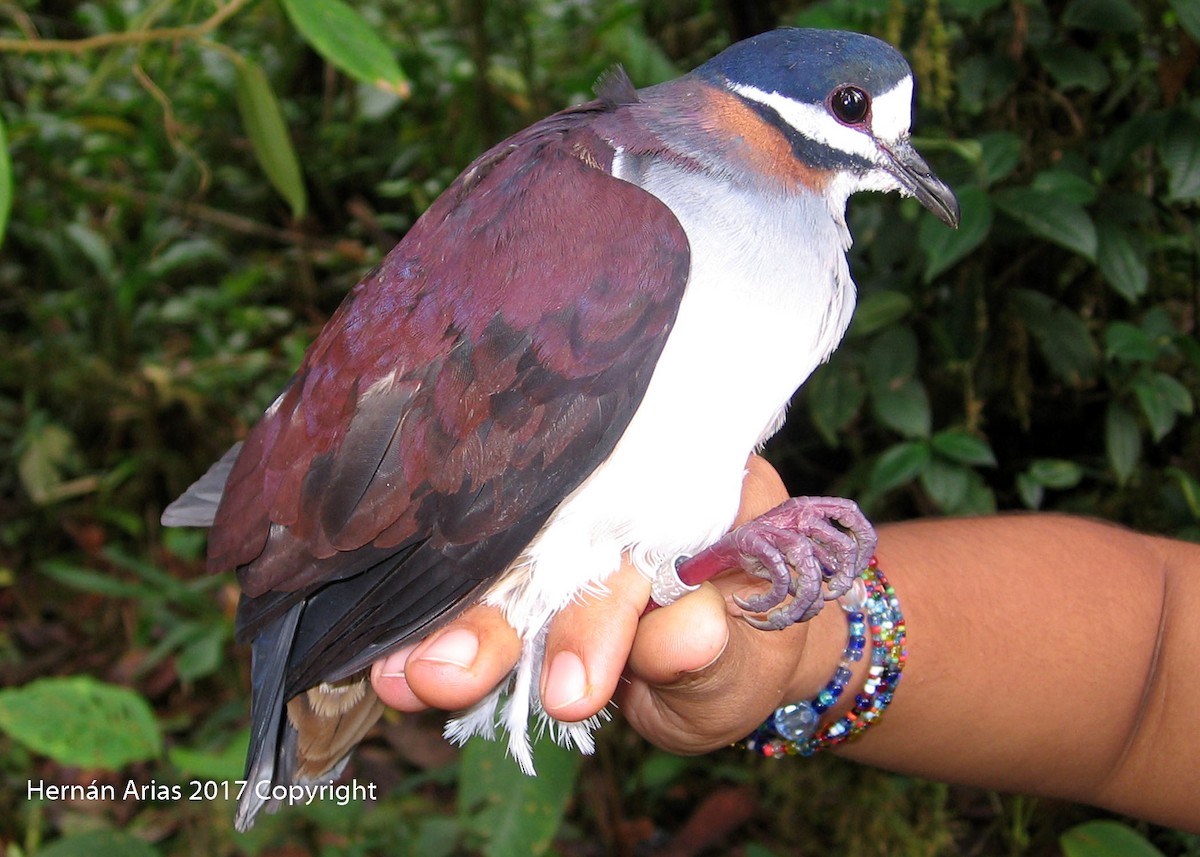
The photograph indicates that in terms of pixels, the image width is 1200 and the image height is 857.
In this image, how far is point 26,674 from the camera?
3.96m

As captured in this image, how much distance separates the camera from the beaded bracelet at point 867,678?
1743 millimetres

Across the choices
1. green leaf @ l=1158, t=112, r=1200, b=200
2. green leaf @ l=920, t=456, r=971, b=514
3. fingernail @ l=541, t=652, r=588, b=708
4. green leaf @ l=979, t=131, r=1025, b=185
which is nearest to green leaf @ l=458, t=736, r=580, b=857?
fingernail @ l=541, t=652, r=588, b=708

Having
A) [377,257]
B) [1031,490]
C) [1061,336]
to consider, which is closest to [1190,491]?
[1031,490]

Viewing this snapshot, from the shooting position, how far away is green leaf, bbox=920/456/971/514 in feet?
7.64

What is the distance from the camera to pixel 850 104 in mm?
1638

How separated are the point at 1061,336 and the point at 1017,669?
109cm

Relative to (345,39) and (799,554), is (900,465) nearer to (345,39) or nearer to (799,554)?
(799,554)

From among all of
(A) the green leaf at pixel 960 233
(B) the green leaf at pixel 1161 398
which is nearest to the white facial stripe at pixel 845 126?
(A) the green leaf at pixel 960 233

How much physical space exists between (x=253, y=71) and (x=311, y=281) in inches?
94.9

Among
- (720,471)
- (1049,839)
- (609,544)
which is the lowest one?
(1049,839)

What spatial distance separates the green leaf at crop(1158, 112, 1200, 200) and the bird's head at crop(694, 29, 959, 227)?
2.32 ft

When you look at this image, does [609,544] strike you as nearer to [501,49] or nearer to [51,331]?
[501,49]

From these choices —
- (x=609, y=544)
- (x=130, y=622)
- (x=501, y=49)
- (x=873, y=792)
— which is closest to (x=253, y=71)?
(x=609, y=544)

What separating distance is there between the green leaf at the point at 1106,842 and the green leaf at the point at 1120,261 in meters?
1.13
